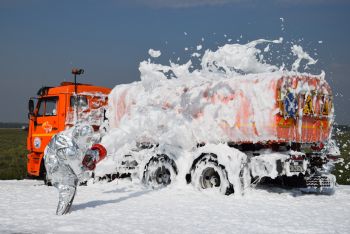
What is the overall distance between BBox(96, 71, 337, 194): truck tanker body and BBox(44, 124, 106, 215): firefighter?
3.03 meters

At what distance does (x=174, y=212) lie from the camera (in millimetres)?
8531

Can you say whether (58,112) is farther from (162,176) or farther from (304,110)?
(304,110)

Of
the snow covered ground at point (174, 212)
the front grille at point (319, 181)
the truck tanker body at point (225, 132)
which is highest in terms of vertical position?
the truck tanker body at point (225, 132)

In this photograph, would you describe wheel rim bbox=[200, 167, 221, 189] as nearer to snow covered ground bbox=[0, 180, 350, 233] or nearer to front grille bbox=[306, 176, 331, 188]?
snow covered ground bbox=[0, 180, 350, 233]

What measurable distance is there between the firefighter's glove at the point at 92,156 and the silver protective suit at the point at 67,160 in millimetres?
76

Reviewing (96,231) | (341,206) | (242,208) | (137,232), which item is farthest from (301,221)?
(96,231)

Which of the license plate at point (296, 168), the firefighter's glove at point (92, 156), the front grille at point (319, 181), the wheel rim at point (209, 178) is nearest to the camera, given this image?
the firefighter's glove at point (92, 156)

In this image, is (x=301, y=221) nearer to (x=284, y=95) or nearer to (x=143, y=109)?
(x=284, y=95)

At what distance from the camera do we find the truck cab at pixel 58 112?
1313 cm

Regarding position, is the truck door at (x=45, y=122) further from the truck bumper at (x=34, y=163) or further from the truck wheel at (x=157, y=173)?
the truck wheel at (x=157, y=173)

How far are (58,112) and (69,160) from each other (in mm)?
5110

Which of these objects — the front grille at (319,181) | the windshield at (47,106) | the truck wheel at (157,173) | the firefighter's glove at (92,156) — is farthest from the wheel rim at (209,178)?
the windshield at (47,106)

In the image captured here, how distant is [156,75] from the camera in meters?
12.2

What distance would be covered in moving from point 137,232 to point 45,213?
2150mm
